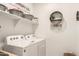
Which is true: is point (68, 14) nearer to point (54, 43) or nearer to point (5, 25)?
point (54, 43)

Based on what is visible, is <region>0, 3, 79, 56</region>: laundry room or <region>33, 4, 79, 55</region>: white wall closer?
Answer: <region>0, 3, 79, 56</region>: laundry room

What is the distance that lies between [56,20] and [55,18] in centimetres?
6

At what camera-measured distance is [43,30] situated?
2678 millimetres

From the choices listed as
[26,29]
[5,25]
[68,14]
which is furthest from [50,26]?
[5,25]

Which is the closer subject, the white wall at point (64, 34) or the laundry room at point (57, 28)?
the laundry room at point (57, 28)

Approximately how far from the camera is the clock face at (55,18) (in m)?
2.72

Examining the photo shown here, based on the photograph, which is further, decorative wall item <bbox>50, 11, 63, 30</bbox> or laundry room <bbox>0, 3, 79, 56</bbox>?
decorative wall item <bbox>50, 11, 63, 30</bbox>

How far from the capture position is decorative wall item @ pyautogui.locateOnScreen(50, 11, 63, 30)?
2721 millimetres

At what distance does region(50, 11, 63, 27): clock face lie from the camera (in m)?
2.72

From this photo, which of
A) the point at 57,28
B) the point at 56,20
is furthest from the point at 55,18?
the point at 57,28

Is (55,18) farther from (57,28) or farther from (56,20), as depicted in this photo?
(57,28)

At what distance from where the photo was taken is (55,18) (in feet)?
9.34

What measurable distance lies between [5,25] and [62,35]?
1.66m

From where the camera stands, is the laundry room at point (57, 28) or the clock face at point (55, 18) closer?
the laundry room at point (57, 28)
